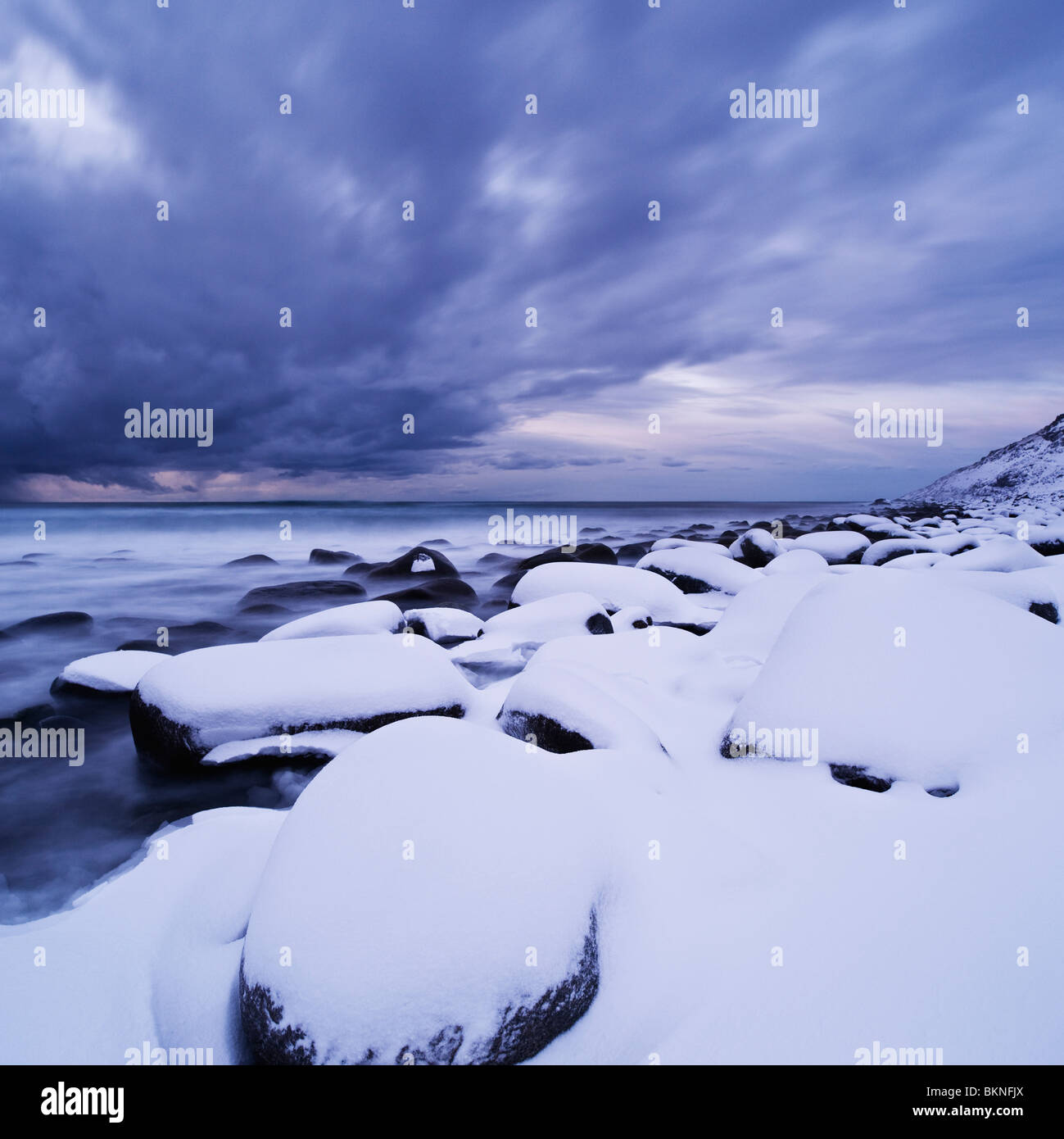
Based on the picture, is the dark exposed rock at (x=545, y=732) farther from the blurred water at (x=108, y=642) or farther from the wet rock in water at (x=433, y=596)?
the wet rock in water at (x=433, y=596)

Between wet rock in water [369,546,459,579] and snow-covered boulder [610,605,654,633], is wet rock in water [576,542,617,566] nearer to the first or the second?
wet rock in water [369,546,459,579]

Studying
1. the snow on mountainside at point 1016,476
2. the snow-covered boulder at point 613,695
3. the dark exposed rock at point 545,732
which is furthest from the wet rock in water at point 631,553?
the snow on mountainside at point 1016,476

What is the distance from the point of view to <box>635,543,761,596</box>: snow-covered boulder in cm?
Answer: 920

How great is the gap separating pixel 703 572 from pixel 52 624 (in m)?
10.1

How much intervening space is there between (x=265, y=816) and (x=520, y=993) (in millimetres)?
2051

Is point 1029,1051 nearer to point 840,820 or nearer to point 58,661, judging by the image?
point 840,820

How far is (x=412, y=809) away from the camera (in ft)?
6.74

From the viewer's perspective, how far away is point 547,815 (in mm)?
2135

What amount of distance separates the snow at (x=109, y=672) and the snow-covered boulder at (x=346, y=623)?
3.84 feet

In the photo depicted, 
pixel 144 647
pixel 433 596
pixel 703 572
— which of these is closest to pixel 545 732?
pixel 703 572

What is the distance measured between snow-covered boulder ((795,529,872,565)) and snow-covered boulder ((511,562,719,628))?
605cm

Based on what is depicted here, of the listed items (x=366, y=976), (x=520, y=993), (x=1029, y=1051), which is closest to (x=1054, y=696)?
→ (x=1029, y=1051)

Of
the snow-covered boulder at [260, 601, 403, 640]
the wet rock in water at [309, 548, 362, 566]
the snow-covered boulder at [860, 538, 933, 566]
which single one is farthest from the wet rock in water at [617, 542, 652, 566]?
the snow-covered boulder at [260, 601, 403, 640]
